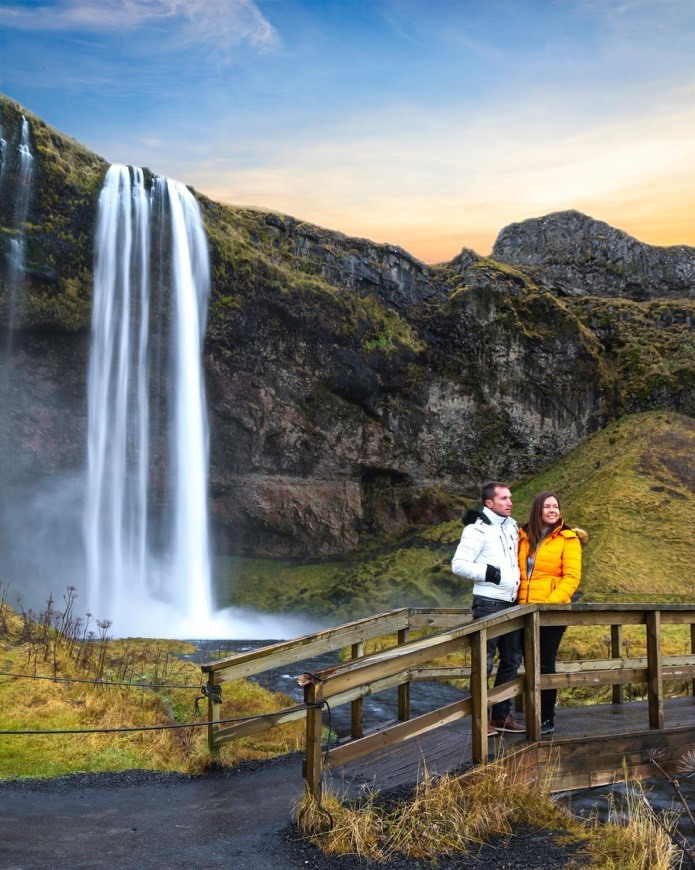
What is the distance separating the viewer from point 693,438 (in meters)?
46.7

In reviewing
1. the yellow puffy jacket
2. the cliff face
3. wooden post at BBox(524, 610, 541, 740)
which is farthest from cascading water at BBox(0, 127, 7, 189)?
wooden post at BBox(524, 610, 541, 740)

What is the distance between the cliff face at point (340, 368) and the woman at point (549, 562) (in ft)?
112

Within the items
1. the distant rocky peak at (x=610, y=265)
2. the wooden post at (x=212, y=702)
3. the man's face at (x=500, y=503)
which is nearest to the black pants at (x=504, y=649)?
the man's face at (x=500, y=503)

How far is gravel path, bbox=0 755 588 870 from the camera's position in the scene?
632cm

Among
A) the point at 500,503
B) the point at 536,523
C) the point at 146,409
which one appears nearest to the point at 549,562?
the point at 536,523

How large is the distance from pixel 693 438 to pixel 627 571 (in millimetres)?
15759

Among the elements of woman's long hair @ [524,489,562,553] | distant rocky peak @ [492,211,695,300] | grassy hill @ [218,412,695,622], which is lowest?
grassy hill @ [218,412,695,622]

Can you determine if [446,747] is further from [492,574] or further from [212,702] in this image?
[212,702]

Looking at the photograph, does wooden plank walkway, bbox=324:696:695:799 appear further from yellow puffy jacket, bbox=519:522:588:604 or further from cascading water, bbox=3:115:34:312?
cascading water, bbox=3:115:34:312

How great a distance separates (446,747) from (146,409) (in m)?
34.9

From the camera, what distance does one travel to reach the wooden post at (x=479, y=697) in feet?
24.9

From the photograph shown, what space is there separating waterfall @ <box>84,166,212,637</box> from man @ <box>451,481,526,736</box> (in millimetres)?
30905

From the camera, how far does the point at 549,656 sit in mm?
8648

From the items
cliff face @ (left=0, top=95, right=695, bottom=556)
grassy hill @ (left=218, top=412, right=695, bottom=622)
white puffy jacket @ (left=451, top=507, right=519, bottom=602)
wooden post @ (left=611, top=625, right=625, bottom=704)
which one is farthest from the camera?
cliff face @ (left=0, top=95, right=695, bottom=556)
